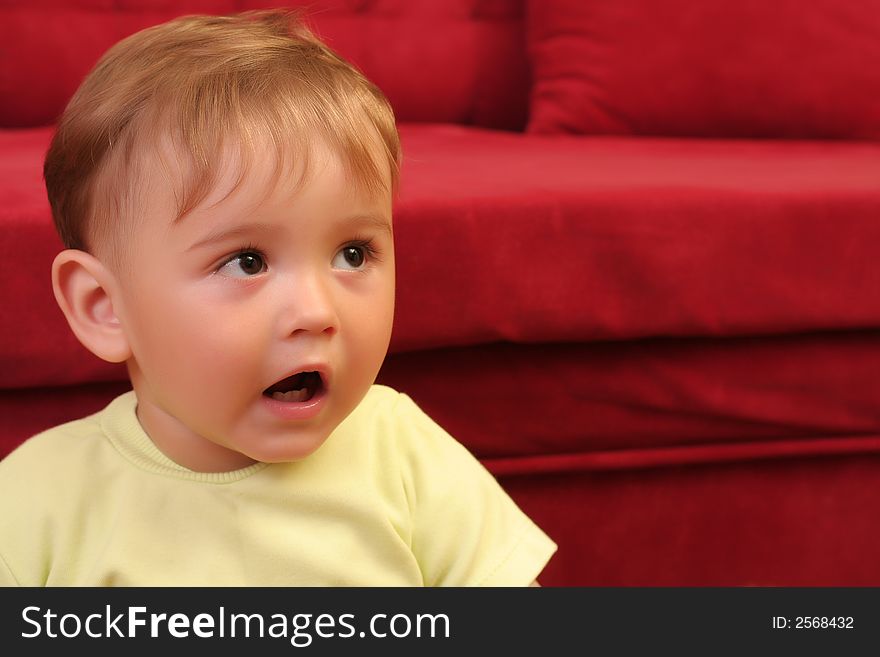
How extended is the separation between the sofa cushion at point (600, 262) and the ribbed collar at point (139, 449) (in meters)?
0.15

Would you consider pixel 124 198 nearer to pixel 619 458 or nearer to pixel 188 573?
pixel 188 573

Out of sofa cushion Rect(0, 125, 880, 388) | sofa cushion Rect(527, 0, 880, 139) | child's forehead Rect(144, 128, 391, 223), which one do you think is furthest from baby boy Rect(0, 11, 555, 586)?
sofa cushion Rect(527, 0, 880, 139)

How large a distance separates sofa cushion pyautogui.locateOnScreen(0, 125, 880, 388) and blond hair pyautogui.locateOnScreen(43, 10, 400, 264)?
22 centimetres

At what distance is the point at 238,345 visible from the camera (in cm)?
73

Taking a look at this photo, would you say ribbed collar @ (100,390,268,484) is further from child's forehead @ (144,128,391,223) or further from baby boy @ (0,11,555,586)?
child's forehead @ (144,128,391,223)

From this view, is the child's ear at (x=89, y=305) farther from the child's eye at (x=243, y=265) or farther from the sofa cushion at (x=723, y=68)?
the sofa cushion at (x=723, y=68)

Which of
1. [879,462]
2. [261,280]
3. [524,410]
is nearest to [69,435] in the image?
[261,280]

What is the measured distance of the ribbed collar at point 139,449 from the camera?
33.1 inches

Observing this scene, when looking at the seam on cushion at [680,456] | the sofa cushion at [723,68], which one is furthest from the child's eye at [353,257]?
the sofa cushion at [723,68]

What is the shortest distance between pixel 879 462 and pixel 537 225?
0.50m

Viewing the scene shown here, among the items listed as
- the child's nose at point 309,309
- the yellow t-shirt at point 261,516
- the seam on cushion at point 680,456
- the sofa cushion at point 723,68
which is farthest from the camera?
the sofa cushion at point 723,68

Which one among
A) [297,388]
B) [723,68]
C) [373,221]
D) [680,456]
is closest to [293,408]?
[297,388]

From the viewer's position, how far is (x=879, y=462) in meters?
1.23

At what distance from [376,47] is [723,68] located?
53 centimetres
